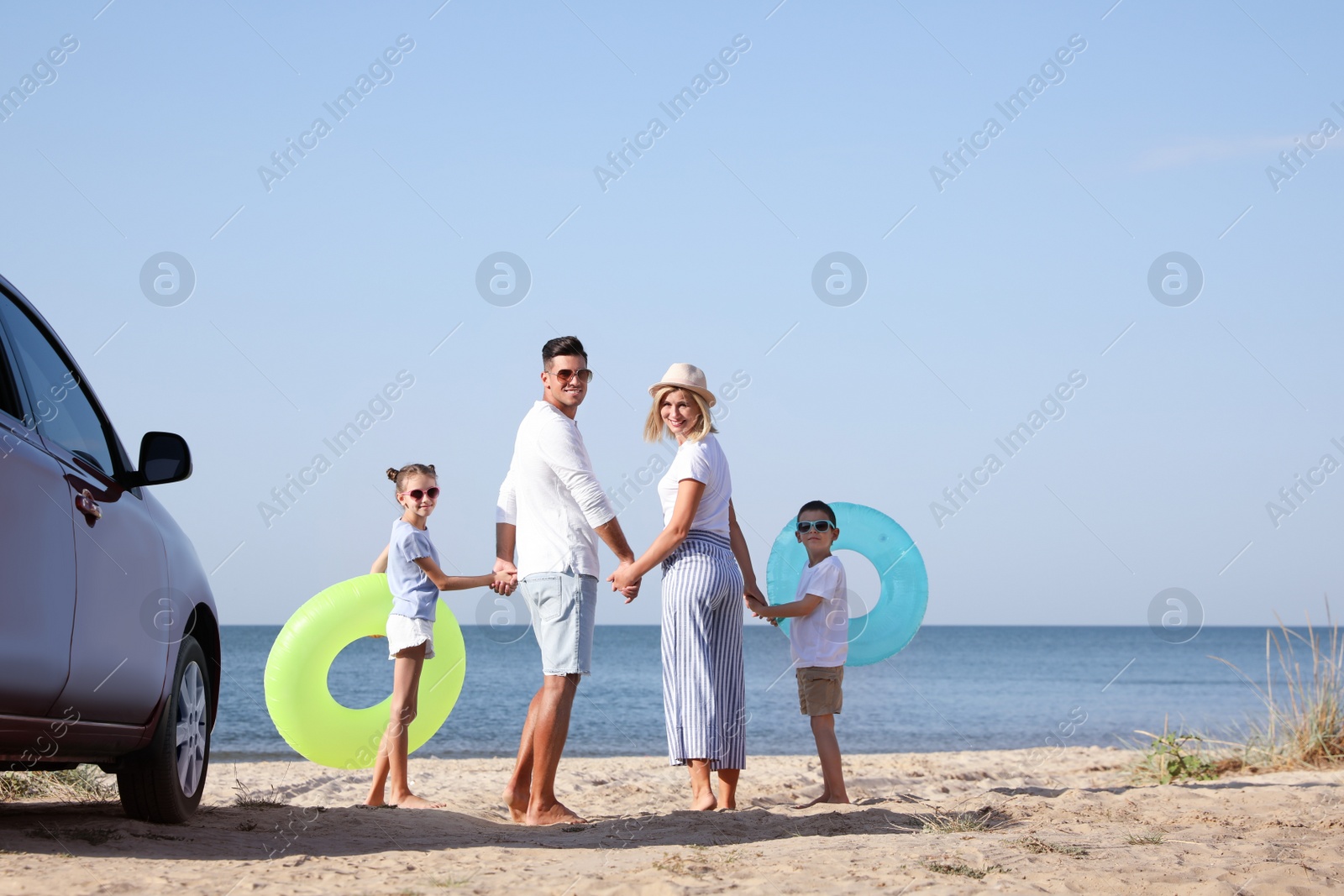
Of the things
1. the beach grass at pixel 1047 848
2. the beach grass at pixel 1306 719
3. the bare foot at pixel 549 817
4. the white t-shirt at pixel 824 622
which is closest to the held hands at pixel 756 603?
the white t-shirt at pixel 824 622

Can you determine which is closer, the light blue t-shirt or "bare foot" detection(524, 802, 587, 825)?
"bare foot" detection(524, 802, 587, 825)

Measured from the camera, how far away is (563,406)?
518cm

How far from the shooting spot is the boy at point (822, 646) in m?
5.95

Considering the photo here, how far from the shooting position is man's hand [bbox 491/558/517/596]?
206 inches

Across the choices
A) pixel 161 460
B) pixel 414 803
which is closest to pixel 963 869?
pixel 161 460

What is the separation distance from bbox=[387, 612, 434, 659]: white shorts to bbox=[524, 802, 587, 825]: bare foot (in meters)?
1.24

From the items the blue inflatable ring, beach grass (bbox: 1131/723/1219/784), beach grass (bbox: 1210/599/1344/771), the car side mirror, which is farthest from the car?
beach grass (bbox: 1210/599/1344/771)

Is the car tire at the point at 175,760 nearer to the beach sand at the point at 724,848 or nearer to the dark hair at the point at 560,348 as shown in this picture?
the beach sand at the point at 724,848

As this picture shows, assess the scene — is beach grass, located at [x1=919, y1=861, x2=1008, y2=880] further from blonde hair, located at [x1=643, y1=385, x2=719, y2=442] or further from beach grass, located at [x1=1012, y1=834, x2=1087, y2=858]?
blonde hair, located at [x1=643, y1=385, x2=719, y2=442]

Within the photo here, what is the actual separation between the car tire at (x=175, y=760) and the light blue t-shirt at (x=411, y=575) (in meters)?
1.22

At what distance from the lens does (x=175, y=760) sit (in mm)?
4277

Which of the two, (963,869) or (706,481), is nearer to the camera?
(963,869)

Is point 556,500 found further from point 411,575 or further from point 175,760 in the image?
point 175,760

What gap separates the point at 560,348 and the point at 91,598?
233 centimetres
